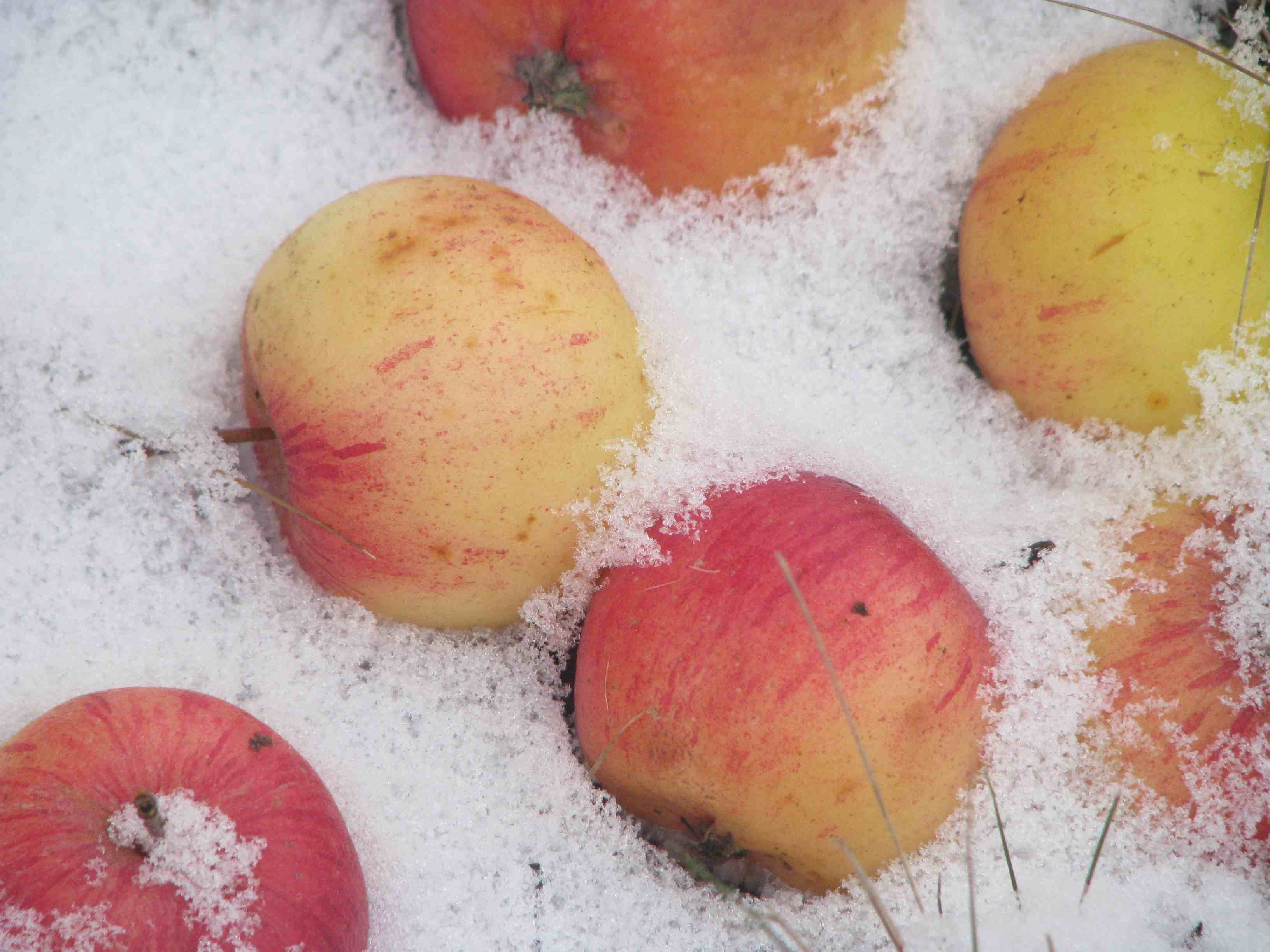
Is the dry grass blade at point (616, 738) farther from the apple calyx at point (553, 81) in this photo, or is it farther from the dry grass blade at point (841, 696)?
the apple calyx at point (553, 81)

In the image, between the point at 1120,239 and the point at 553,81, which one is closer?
the point at 1120,239

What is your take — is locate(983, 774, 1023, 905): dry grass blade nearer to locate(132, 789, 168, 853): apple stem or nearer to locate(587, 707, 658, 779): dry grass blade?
locate(587, 707, 658, 779): dry grass blade

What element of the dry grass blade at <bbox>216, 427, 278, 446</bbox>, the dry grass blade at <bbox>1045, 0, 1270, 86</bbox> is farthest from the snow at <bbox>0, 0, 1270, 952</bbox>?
the dry grass blade at <bbox>1045, 0, 1270, 86</bbox>

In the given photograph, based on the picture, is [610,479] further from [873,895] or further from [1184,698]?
[1184,698]

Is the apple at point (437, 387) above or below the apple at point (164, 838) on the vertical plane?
above

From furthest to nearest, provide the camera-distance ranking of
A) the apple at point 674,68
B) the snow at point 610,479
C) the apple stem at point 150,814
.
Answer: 1. the apple at point 674,68
2. the snow at point 610,479
3. the apple stem at point 150,814

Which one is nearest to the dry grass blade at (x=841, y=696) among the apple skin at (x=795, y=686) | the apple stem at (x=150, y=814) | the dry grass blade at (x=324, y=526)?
the apple skin at (x=795, y=686)

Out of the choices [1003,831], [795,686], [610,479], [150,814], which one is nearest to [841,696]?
[795,686]
